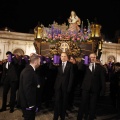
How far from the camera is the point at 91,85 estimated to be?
5.28 metres

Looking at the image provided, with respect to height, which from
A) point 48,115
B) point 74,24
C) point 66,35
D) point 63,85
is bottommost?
point 48,115

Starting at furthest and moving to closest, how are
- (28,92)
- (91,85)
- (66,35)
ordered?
(66,35)
(91,85)
(28,92)

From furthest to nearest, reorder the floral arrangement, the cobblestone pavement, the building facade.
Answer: the building facade < the floral arrangement < the cobblestone pavement

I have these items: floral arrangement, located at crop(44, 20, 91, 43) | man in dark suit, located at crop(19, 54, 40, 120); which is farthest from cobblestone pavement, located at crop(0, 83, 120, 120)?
floral arrangement, located at crop(44, 20, 91, 43)

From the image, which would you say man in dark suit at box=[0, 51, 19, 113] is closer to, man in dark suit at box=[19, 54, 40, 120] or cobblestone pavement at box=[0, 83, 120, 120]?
cobblestone pavement at box=[0, 83, 120, 120]

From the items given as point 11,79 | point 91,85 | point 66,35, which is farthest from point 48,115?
point 66,35

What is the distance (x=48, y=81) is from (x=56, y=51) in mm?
9211

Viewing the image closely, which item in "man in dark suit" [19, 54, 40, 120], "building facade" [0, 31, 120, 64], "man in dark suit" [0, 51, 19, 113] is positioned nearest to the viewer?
"man in dark suit" [19, 54, 40, 120]

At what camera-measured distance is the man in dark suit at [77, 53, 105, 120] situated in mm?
5262

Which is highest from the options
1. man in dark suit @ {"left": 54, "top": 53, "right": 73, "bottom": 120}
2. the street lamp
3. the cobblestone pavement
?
the street lamp

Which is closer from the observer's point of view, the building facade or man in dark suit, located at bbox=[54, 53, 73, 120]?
man in dark suit, located at bbox=[54, 53, 73, 120]

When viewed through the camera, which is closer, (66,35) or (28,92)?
(28,92)

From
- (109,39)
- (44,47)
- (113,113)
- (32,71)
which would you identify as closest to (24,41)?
(44,47)

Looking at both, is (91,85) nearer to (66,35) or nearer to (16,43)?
(66,35)
